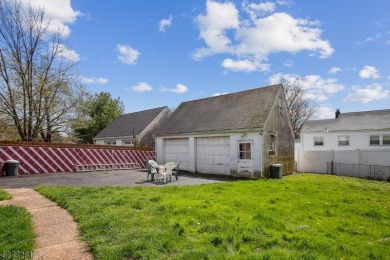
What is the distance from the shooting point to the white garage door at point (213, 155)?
58.8ft

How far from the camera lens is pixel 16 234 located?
4797mm

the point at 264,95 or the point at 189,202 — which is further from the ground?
the point at 264,95

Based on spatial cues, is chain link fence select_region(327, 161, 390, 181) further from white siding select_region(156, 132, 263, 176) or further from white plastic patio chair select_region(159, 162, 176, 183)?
white plastic patio chair select_region(159, 162, 176, 183)

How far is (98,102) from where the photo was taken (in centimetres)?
4144

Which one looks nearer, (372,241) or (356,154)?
(372,241)

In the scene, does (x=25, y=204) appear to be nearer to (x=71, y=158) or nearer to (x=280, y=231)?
(x=280, y=231)

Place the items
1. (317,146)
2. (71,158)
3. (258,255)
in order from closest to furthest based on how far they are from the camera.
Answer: (258,255) < (71,158) < (317,146)

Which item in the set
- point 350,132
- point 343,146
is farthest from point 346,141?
point 350,132

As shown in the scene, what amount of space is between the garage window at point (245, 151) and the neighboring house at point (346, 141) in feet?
24.7

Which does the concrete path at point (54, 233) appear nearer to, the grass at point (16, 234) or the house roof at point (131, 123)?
the grass at point (16, 234)

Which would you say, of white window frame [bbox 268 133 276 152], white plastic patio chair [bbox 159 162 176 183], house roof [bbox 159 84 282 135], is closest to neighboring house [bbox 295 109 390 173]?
white window frame [bbox 268 133 276 152]

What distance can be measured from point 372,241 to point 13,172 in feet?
57.4

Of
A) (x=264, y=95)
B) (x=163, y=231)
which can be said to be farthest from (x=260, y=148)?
(x=163, y=231)

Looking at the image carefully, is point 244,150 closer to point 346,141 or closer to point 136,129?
point 136,129
